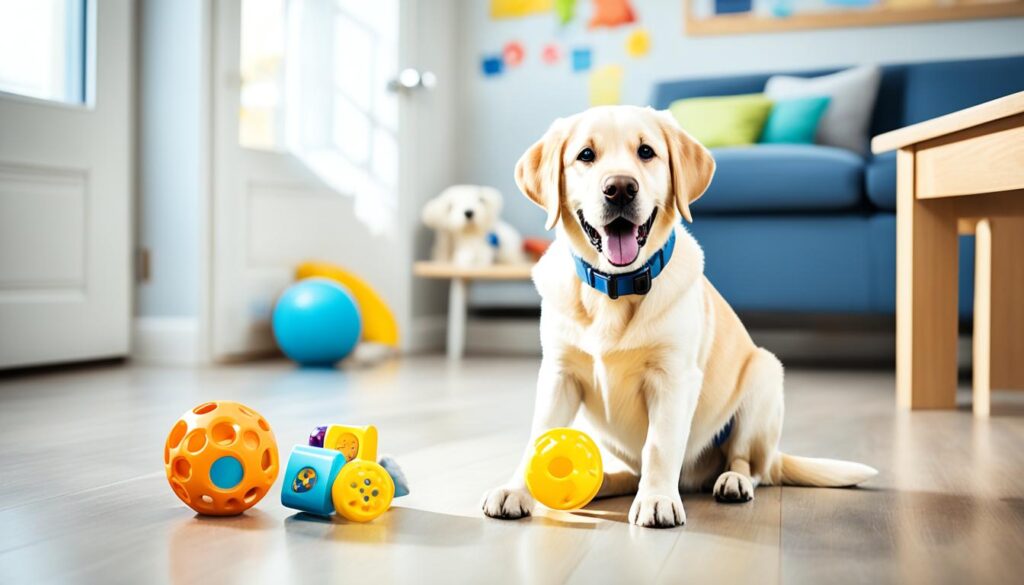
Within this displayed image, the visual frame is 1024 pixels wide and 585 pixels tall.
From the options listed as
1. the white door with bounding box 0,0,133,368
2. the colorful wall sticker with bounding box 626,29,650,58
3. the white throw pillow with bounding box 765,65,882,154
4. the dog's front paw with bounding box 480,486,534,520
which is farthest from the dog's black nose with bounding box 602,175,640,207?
the colorful wall sticker with bounding box 626,29,650,58

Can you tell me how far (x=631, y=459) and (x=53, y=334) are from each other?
2565 mm

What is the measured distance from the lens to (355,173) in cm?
461

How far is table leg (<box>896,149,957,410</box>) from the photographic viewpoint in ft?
9.09

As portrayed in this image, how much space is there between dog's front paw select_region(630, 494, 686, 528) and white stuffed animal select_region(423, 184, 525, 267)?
304 cm

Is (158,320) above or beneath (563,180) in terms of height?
beneath

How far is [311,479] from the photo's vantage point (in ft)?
4.81

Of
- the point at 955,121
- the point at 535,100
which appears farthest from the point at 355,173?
the point at 955,121

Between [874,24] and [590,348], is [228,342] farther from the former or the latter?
[874,24]

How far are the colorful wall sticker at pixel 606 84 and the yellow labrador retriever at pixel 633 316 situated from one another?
11.3 feet

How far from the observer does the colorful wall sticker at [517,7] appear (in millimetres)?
5086

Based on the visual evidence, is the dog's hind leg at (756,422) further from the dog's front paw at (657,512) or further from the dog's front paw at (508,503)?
the dog's front paw at (508,503)

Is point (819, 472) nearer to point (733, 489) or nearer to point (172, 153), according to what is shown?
point (733, 489)

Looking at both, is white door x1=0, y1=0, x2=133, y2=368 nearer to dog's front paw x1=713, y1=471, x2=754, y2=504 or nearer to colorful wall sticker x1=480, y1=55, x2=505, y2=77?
colorful wall sticker x1=480, y1=55, x2=505, y2=77

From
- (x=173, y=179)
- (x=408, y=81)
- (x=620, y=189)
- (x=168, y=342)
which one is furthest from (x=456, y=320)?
(x=620, y=189)
